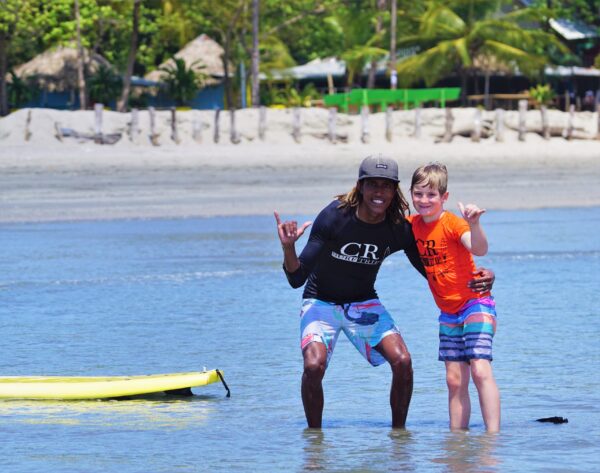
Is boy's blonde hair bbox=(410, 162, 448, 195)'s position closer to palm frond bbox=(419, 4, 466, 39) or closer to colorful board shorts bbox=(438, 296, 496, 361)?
colorful board shorts bbox=(438, 296, 496, 361)

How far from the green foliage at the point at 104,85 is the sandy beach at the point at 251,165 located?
34.1 ft

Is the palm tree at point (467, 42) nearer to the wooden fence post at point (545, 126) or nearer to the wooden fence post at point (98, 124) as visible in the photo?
the wooden fence post at point (545, 126)

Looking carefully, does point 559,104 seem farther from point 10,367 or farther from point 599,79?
point 10,367

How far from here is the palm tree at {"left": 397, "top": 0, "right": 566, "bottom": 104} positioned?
1860 inches

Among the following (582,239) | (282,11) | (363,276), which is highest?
(282,11)

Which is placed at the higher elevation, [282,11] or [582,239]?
[282,11]

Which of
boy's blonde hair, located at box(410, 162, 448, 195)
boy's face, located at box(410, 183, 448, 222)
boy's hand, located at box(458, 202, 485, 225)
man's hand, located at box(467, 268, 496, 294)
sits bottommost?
man's hand, located at box(467, 268, 496, 294)

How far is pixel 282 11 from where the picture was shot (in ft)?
159

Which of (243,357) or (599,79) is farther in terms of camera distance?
(599,79)

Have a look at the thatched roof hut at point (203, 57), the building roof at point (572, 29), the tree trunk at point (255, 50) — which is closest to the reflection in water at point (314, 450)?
the tree trunk at point (255, 50)

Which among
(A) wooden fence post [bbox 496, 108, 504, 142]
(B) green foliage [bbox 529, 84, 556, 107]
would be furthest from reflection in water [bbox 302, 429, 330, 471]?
(B) green foliage [bbox 529, 84, 556, 107]

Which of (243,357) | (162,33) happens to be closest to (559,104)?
(162,33)

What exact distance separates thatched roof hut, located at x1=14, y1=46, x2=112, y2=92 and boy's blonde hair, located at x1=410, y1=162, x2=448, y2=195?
132 ft

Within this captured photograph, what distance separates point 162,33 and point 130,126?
49.6ft
